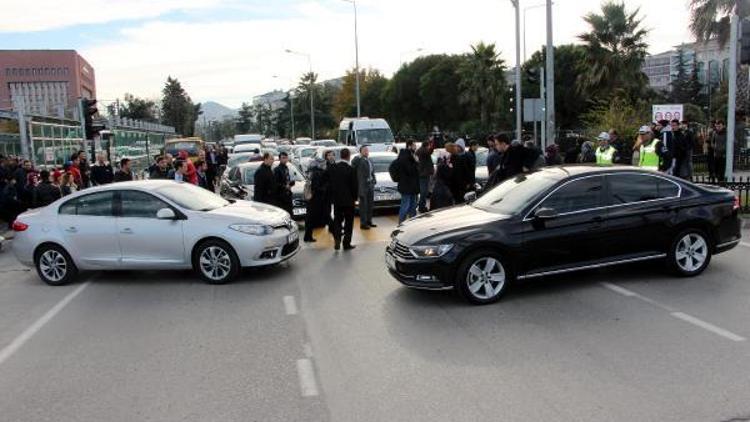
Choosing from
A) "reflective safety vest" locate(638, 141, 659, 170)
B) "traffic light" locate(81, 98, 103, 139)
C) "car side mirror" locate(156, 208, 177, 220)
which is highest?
"traffic light" locate(81, 98, 103, 139)

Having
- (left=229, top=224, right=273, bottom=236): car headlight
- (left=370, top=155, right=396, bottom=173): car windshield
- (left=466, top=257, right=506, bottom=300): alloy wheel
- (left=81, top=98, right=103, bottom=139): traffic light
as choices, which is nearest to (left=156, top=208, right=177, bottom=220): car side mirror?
(left=229, top=224, right=273, bottom=236): car headlight

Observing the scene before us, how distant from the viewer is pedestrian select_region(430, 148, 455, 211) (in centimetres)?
1206

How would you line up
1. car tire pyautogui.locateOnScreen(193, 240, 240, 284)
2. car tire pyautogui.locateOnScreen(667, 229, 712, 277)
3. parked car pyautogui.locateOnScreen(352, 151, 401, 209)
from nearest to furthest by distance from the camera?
car tire pyautogui.locateOnScreen(667, 229, 712, 277) < car tire pyautogui.locateOnScreen(193, 240, 240, 284) < parked car pyautogui.locateOnScreen(352, 151, 401, 209)

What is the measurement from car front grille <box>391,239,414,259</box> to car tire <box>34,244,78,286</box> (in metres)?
4.87

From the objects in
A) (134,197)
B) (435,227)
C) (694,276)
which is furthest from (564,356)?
(134,197)

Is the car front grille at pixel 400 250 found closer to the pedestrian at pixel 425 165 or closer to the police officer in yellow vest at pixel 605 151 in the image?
the pedestrian at pixel 425 165

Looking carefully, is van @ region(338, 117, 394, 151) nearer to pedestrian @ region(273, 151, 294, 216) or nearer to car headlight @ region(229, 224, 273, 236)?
pedestrian @ region(273, 151, 294, 216)

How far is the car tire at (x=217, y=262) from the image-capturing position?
30.6 ft

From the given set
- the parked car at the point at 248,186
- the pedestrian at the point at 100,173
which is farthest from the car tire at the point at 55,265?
the pedestrian at the point at 100,173

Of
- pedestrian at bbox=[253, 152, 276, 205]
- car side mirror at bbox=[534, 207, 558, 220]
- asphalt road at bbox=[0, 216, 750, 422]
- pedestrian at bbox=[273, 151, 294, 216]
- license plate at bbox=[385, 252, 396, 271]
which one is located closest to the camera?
asphalt road at bbox=[0, 216, 750, 422]

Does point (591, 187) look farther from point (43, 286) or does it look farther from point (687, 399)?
point (43, 286)

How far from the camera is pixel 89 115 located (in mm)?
21984

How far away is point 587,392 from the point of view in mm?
5109

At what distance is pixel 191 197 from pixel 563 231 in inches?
215
